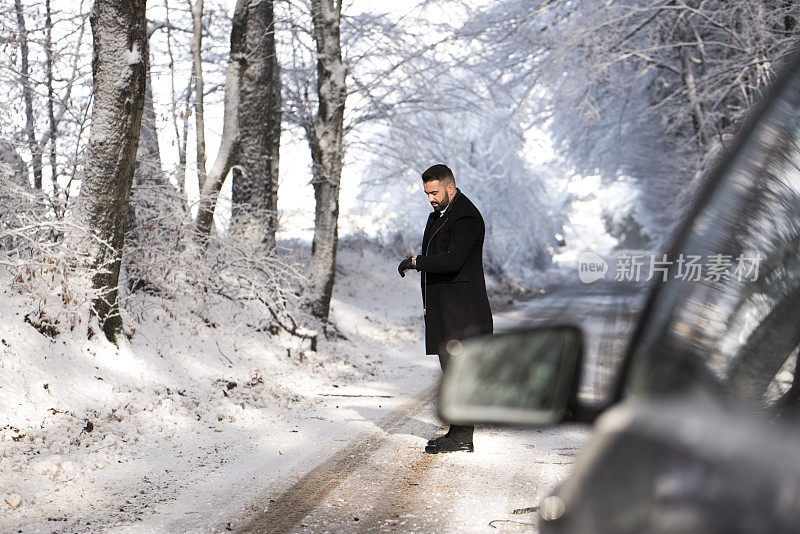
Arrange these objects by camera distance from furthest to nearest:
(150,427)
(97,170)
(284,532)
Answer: (97,170) → (150,427) → (284,532)

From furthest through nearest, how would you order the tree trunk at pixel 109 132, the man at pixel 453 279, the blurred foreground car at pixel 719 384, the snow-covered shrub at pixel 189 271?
the snow-covered shrub at pixel 189 271 → the tree trunk at pixel 109 132 → the man at pixel 453 279 → the blurred foreground car at pixel 719 384

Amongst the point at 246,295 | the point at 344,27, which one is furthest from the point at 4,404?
the point at 344,27

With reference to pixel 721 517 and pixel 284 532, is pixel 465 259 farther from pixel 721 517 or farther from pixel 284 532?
pixel 721 517

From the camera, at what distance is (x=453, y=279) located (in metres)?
4.81

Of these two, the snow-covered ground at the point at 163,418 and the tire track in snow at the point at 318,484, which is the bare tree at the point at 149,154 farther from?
the tire track in snow at the point at 318,484

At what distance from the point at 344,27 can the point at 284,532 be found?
11.6 metres

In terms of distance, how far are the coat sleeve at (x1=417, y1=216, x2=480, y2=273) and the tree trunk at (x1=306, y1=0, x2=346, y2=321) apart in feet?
20.6

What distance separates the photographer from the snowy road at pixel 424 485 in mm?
3393

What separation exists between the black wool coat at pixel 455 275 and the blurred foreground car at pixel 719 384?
3.21m

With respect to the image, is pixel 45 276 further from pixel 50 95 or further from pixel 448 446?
pixel 448 446

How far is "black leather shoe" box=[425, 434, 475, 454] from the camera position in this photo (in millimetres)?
4809

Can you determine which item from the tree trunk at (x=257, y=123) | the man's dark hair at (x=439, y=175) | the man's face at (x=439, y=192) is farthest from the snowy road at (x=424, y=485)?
the tree trunk at (x=257, y=123)

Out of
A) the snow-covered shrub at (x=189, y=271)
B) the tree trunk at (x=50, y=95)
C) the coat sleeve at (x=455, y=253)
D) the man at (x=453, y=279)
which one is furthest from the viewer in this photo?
the tree trunk at (x=50, y=95)

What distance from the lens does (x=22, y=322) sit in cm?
574
